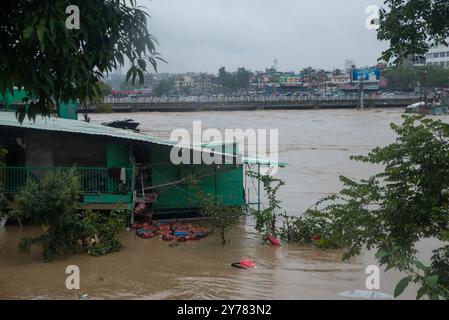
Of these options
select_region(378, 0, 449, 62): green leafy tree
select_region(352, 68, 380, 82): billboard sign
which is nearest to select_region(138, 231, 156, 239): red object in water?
select_region(378, 0, 449, 62): green leafy tree

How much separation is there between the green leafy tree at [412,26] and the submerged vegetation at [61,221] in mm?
5596

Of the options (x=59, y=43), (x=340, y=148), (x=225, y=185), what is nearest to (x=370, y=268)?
(x=225, y=185)

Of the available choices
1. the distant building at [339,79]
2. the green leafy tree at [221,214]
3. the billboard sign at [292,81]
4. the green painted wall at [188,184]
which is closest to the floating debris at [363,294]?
the green leafy tree at [221,214]

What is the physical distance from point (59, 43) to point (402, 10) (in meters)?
4.05

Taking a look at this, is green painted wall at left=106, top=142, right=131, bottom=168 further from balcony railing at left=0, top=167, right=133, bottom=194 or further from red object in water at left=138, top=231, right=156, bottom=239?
red object in water at left=138, top=231, right=156, bottom=239

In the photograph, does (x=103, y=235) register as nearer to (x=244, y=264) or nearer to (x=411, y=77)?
(x=244, y=264)

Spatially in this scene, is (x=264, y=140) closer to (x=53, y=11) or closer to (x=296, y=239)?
(x=296, y=239)

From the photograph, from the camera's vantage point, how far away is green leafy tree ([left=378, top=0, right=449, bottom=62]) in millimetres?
6141

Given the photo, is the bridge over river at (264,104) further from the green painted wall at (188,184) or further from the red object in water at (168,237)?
the red object in water at (168,237)

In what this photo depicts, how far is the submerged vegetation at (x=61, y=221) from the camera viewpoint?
9.09 m

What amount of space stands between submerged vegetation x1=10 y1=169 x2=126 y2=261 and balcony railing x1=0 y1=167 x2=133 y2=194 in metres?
1.66

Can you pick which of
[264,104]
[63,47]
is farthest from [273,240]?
[264,104]

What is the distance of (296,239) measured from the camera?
11188mm

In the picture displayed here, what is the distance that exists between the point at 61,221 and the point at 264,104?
64822 mm
